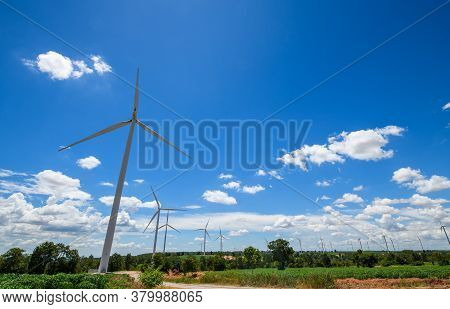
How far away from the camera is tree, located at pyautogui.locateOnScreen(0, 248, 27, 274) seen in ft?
296

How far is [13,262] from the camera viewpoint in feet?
301

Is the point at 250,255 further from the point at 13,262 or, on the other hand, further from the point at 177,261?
the point at 13,262

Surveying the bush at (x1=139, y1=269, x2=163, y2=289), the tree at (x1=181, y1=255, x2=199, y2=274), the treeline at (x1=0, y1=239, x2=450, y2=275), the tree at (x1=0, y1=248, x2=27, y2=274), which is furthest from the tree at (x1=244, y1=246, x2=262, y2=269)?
the bush at (x1=139, y1=269, x2=163, y2=289)

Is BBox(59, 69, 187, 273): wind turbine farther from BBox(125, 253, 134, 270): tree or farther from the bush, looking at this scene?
BBox(125, 253, 134, 270): tree

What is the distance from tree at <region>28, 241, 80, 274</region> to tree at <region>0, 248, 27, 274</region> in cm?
586

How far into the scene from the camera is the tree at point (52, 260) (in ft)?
283

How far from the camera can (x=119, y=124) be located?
39.0m

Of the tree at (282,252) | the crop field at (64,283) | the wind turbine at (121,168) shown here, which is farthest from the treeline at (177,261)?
the crop field at (64,283)

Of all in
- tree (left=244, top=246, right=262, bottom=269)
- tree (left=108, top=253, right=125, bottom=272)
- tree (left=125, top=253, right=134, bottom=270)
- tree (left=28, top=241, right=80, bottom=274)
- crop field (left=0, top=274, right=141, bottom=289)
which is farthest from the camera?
tree (left=125, top=253, right=134, bottom=270)

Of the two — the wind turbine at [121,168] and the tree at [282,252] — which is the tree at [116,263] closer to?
the tree at [282,252]

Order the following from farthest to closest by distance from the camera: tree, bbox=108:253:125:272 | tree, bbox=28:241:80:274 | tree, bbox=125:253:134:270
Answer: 1. tree, bbox=125:253:134:270
2. tree, bbox=108:253:125:272
3. tree, bbox=28:241:80:274
